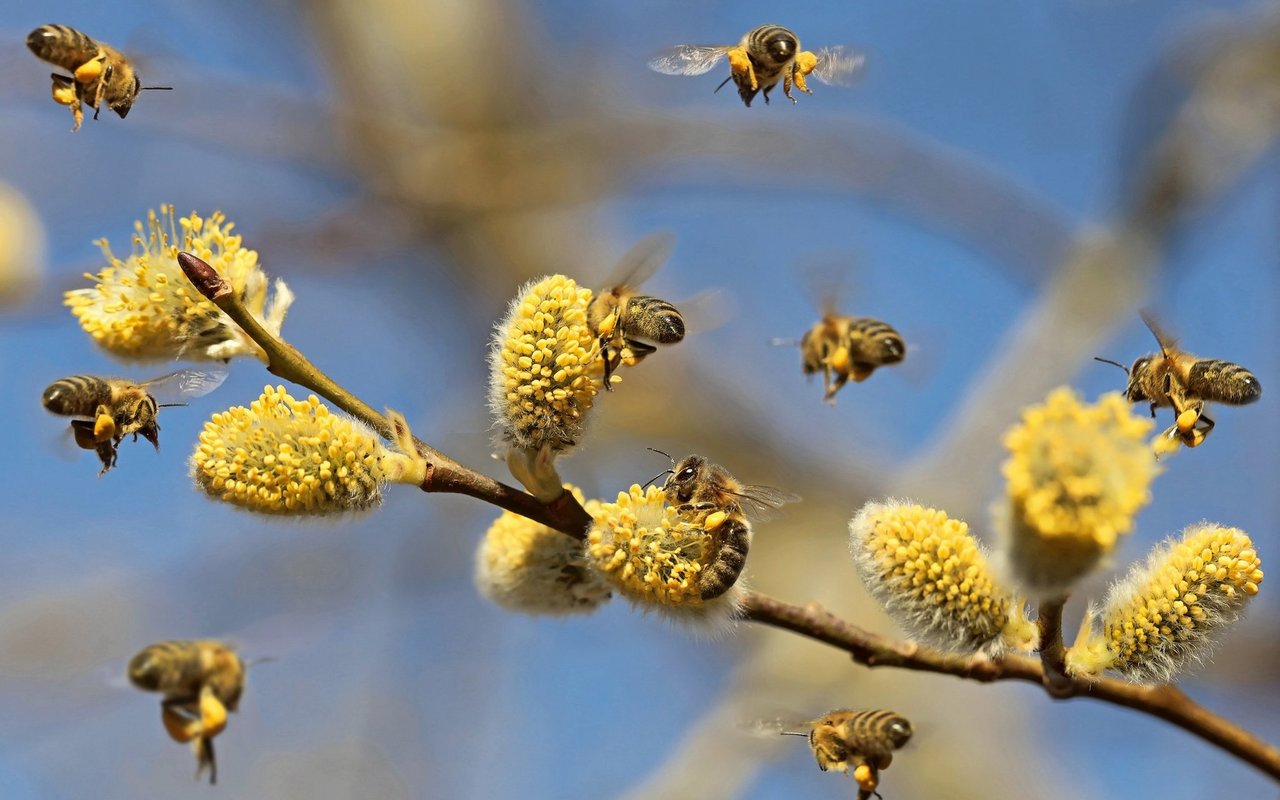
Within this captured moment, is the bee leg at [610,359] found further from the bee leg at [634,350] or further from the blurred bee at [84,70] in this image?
the blurred bee at [84,70]

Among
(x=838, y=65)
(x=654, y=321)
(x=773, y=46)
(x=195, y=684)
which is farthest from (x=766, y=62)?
(x=195, y=684)

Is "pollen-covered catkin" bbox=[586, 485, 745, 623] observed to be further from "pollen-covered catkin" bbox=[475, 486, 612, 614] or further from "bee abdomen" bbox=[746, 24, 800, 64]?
"bee abdomen" bbox=[746, 24, 800, 64]

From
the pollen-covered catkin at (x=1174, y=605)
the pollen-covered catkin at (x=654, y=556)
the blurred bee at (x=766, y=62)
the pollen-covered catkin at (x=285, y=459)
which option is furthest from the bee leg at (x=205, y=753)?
the blurred bee at (x=766, y=62)

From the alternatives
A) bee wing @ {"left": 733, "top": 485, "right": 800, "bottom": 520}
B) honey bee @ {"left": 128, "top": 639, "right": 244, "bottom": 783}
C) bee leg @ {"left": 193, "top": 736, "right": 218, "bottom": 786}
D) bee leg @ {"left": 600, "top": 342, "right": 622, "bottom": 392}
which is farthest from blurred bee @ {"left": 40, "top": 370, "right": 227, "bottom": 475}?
bee wing @ {"left": 733, "top": 485, "right": 800, "bottom": 520}

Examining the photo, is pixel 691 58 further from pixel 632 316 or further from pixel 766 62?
pixel 632 316

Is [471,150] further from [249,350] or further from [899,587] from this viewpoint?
[899,587]
